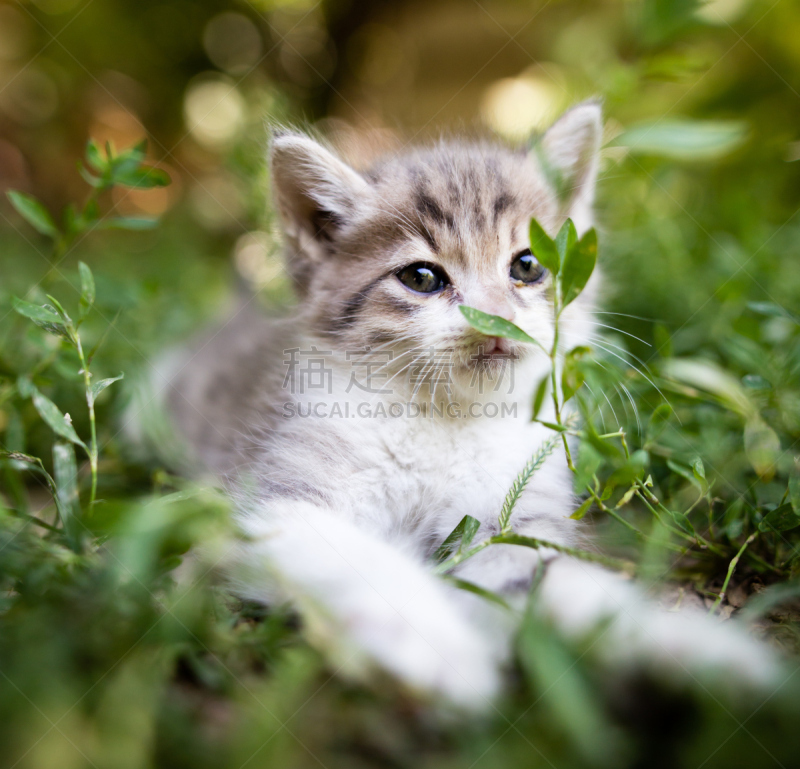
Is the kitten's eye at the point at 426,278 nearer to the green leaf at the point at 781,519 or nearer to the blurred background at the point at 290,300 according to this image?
the blurred background at the point at 290,300

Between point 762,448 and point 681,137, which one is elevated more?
point 681,137

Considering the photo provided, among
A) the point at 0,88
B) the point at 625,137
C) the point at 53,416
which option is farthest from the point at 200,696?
the point at 0,88

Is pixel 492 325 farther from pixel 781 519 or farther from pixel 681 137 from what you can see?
pixel 681 137

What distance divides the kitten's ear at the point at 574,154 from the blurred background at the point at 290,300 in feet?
0.82

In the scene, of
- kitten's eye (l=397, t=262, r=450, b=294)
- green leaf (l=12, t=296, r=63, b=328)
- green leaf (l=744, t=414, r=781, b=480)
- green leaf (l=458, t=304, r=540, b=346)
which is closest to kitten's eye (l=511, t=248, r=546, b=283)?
kitten's eye (l=397, t=262, r=450, b=294)

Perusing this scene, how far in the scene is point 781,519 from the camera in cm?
116

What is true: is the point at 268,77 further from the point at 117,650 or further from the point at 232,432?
the point at 117,650

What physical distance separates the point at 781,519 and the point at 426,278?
0.96 metres

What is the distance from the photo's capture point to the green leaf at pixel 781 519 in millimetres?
1143

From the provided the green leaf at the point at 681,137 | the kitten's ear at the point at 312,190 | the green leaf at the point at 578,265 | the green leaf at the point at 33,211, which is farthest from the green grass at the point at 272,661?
the green leaf at the point at 681,137

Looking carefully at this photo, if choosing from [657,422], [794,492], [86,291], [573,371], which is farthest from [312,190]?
[794,492]

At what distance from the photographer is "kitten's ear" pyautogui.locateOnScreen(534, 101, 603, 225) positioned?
5.52 ft

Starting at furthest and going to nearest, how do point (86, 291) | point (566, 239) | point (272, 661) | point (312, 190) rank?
1. point (312, 190)
2. point (86, 291)
3. point (566, 239)
4. point (272, 661)

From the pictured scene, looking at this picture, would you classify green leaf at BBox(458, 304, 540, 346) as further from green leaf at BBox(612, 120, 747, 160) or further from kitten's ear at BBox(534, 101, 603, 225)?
green leaf at BBox(612, 120, 747, 160)
